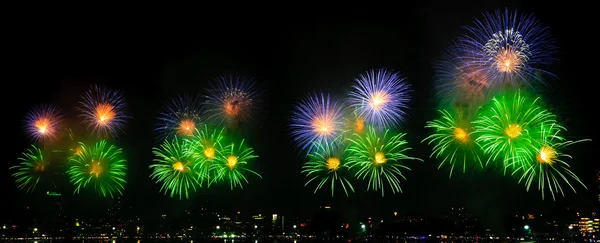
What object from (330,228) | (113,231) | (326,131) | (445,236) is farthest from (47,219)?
(326,131)

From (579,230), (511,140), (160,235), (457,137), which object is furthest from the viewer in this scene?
(160,235)

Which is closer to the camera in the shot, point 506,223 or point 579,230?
point 579,230

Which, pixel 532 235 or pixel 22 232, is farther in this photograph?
pixel 532 235

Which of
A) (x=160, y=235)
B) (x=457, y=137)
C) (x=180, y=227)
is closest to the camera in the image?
(x=457, y=137)

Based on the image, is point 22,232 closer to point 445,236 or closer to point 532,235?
point 445,236

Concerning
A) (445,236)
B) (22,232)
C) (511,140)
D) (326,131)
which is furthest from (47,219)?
(511,140)

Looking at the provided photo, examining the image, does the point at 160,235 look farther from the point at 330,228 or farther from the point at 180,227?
the point at 330,228

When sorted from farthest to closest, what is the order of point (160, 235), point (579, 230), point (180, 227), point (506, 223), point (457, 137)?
point (160, 235) < point (180, 227) < point (506, 223) < point (579, 230) < point (457, 137)

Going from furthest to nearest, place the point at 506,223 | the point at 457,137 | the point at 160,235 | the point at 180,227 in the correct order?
the point at 160,235 < the point at 180,227 < the point at 506,223 < the point at 457,137
